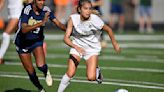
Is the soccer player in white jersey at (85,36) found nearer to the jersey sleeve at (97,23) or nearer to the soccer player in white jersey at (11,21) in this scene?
the jersey sleeve at (97,23)

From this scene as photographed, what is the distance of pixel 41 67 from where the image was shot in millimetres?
11648

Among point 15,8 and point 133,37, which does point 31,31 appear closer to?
point 15,8

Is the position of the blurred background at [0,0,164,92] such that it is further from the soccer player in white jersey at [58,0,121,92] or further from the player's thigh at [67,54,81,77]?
the player's thigh at [67,54,81,77]

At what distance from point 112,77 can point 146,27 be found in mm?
17359

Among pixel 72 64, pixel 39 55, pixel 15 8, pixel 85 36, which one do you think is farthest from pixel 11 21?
pixel 72 64

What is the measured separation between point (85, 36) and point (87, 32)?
0.10 m

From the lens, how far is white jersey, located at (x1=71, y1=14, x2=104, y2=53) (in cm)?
1133

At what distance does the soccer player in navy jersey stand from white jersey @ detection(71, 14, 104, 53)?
314 mm

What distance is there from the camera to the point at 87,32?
11.5 metres

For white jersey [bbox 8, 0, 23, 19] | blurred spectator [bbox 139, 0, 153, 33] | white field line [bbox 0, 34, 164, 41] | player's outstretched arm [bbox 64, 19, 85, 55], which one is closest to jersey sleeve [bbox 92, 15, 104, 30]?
player's outstretched arm [bbox 64, 19, 85, 55]

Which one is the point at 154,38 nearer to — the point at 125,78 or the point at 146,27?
the point at 146,27

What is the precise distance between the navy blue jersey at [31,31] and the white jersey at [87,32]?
1.66 feet

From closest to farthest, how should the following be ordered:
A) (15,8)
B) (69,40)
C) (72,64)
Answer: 1. (69,40)
2. (72,64)
3. (15,8)

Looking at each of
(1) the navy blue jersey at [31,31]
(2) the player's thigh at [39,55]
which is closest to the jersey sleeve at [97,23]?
(1) the navy blue jersey at [31,31]
